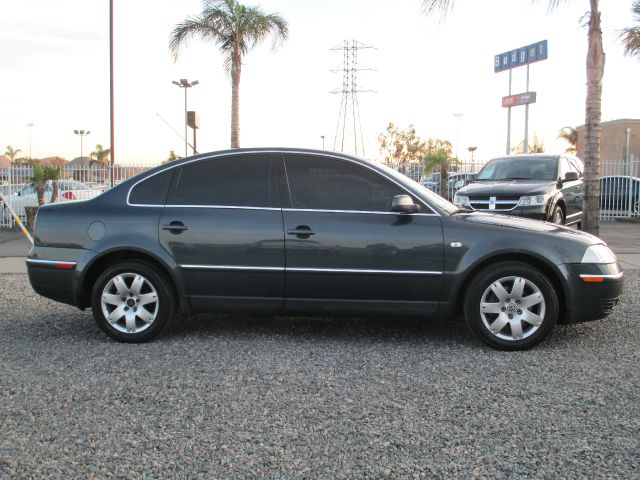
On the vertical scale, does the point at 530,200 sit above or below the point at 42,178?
below

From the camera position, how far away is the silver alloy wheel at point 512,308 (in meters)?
4.97

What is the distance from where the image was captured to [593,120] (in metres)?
10.9

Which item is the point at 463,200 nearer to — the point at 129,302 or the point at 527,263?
the point at 527,263

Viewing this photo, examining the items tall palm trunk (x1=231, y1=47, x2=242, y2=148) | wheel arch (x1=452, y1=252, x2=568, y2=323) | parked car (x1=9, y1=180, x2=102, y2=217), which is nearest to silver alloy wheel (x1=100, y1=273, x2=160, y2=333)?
wheel arch (x1=452, y1=252, x2=568, y2=323)

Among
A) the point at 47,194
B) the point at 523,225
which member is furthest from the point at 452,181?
the point at 523,225

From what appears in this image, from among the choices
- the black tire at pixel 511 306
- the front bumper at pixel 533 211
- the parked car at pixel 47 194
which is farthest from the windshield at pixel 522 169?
the parked car at pixel 47 194

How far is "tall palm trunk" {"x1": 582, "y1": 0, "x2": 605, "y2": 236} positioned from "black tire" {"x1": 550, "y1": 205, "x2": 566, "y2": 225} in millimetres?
441

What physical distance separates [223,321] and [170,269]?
1.15m

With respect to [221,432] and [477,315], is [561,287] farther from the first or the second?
[221,432]

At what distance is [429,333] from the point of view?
5676 millimetres

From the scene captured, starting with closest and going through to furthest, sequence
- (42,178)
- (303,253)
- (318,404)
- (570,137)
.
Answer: (318,404) < (303,253) < (42,178) < (570,137)

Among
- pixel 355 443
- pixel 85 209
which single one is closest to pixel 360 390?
pixel 355 443

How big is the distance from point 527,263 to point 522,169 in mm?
7403

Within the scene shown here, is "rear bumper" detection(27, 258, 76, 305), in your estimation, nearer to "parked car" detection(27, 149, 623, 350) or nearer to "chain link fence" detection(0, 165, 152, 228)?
"parked car" detection(27, 149, 623, 350)
